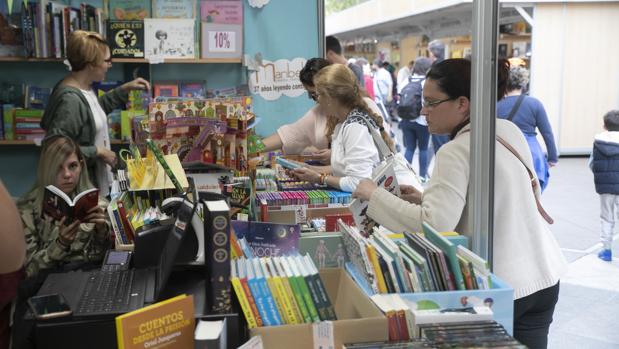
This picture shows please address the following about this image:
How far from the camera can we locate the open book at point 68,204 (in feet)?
8.54

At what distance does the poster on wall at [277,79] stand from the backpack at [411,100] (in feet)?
8.24

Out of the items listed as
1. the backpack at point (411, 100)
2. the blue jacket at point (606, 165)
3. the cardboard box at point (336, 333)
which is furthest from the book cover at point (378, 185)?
the backpack at point (411, 100)

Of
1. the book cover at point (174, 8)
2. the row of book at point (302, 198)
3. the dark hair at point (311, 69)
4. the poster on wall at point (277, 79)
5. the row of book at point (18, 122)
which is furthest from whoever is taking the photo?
the poster on wall at point (277, 79)

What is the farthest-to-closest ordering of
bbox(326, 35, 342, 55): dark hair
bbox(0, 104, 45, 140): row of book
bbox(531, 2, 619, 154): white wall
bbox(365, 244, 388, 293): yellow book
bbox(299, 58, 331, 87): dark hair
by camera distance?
1. bbox(531, 2, 619, 154): white wall
2. bbox(326, 35, 342, 55): dark hair
3. bbox(0, 104, 45, 140): row of book
4. bbox(299, 58, 331, 87): dark hair
5. bbox(365, 244, 388, 293): yellow book

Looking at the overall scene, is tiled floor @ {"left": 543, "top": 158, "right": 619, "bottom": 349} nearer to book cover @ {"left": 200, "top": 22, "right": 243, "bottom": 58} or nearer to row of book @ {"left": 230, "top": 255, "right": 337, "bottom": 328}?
row of book @ {"left": 230, "top": 255, "right": 337, "bottom": 328}

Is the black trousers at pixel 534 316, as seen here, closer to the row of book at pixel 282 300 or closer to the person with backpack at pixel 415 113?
the row of book at pixel 282 300

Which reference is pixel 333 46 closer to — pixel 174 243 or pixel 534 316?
pixel 534 316

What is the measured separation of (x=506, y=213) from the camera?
1.88 metres

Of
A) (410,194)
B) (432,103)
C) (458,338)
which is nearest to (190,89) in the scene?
(410,194)

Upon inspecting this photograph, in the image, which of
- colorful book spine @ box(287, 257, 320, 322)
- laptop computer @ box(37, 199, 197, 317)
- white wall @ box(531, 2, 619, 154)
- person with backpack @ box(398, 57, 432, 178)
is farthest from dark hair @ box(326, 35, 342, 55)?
white wall @ box(531, 2, 619, 154)

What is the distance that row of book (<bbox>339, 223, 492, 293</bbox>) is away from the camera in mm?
1531

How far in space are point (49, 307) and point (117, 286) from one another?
205 millimetres

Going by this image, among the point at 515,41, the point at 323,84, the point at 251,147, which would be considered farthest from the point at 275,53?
the point at 515,41

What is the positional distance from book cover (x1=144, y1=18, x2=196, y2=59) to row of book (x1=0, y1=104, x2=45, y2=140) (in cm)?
105
